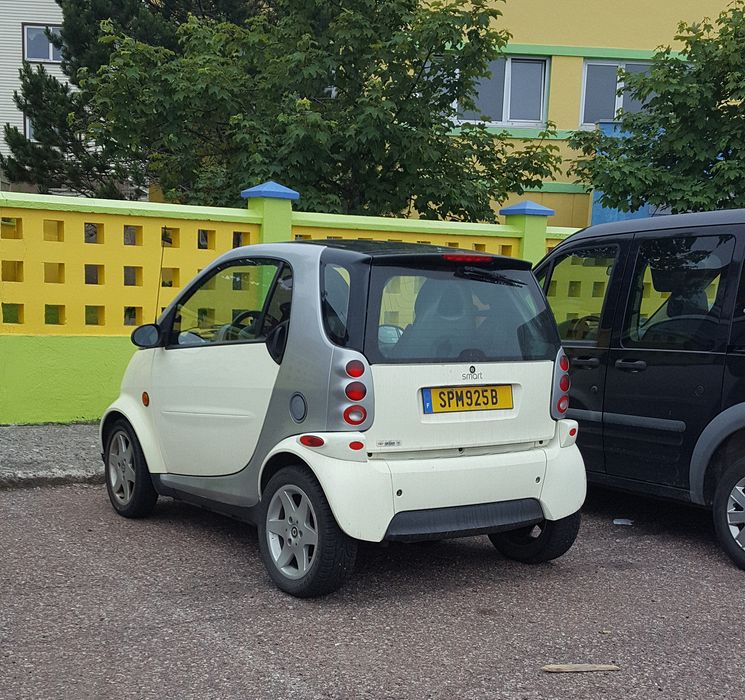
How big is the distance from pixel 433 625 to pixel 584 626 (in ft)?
2.23

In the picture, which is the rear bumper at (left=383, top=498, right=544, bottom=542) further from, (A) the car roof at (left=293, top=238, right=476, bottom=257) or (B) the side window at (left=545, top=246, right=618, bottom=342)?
(B) the side window at (left=545, top=246, right=618, bottom=342)

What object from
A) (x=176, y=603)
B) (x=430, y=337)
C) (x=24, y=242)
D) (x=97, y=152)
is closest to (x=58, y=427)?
(x=24, y=242)

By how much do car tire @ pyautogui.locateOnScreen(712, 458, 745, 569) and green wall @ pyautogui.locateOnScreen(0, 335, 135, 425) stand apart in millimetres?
5686

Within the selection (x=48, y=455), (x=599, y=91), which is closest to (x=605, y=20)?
(x=599, y=91)

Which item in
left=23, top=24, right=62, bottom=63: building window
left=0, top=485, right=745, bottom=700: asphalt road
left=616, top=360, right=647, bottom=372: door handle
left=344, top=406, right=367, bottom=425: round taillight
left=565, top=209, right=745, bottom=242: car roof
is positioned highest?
left=23, top=24, right=62, bottom=63: building window

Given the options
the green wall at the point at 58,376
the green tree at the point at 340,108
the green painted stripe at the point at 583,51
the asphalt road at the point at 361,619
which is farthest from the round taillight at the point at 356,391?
the green painted stripe at the point at 583,51

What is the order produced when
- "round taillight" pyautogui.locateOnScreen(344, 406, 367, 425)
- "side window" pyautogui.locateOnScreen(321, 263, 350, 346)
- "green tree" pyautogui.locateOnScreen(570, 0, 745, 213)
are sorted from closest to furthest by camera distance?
"round taillight" pyautogui.locateOnScreen(344, 406, 367, 425) → "side window" pyautogui.locateOnScreen(321, 263, 350, 346) → "green tree" pyautogui.locateOnScreen(570, 0, 745, 213)

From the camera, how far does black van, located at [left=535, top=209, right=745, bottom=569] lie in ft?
17.3

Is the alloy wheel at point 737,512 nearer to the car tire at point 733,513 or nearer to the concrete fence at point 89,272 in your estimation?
the car tire at point 733,513

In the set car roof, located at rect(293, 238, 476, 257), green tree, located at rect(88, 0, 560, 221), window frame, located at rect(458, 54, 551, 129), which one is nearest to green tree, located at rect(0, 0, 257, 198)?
green tree, located at rect(88, 0, 560, 221)

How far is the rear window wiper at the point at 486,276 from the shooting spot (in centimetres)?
473

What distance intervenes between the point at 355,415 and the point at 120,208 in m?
5.26

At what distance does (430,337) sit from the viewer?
452 centimetres

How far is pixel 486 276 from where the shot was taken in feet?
15.7
